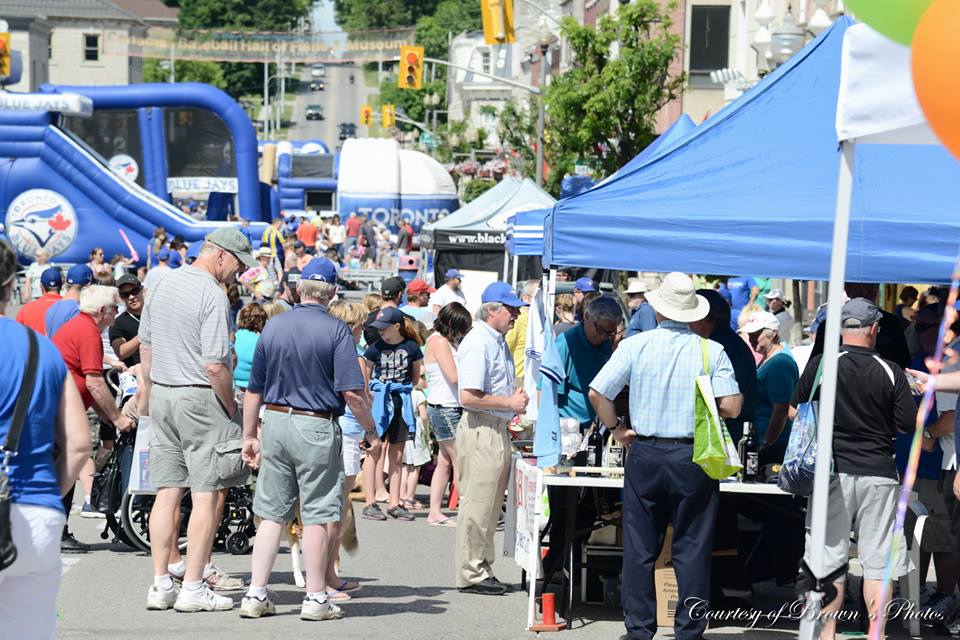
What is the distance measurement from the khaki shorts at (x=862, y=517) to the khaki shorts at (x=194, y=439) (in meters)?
3.22

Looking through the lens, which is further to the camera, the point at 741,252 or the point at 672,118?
the point at 672,118

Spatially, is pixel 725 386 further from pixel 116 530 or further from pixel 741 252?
pixel 116 530

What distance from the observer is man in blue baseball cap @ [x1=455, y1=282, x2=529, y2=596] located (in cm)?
905

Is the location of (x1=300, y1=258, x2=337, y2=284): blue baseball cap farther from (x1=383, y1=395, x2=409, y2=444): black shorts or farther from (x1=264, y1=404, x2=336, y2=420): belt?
(x1=383, y1=395, x2=409, y2=444): black shorts

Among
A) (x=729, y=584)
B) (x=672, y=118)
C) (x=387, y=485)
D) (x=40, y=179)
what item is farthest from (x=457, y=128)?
(x=729, y=584)

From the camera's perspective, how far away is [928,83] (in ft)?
15.8

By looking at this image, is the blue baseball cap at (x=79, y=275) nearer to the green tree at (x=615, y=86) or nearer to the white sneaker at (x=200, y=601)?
the white sneaker at (x=200, y=601)

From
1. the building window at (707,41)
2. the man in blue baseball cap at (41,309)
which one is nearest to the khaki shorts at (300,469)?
the man in blue baseball cap at (41,309)

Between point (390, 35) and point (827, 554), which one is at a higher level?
point (390, 35)

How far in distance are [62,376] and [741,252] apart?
419 centimetres

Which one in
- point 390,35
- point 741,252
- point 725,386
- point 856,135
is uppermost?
point 390,35

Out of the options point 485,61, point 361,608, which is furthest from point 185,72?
point 361,608

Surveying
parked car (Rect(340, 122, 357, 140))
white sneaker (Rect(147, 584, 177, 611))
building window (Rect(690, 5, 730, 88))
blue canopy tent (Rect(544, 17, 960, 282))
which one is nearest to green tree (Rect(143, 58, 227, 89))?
parked car (Rect(340, 122, 357, 140))

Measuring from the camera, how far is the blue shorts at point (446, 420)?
1142 centimetres
